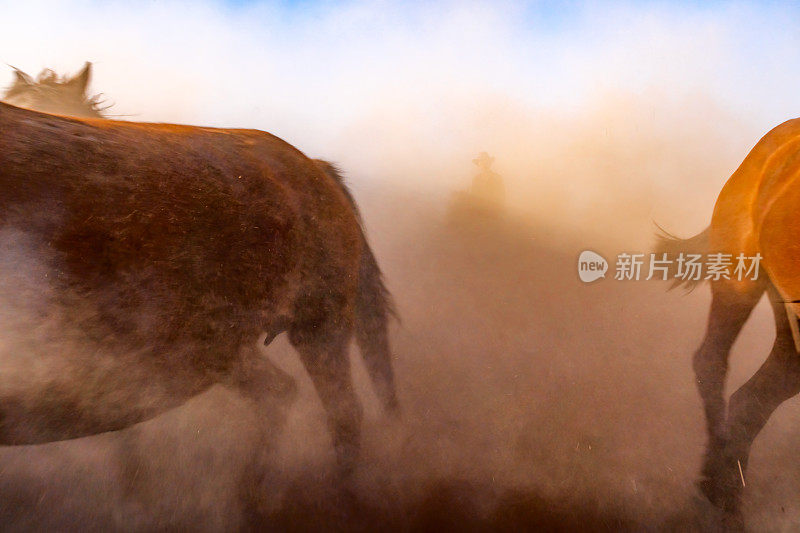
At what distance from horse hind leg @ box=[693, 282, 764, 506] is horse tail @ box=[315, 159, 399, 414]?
2.42ft

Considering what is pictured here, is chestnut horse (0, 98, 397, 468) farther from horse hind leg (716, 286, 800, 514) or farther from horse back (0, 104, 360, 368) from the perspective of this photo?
horse hind leg (716, 286, 800, 514)

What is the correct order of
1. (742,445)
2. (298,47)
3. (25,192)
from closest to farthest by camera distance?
(25,192) < (298,47) < (742,445)

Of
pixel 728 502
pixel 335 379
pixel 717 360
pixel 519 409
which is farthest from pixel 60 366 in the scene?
pixel 728 502

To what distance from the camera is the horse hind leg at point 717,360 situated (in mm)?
940

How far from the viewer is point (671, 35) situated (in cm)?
89

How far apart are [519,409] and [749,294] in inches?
23.7

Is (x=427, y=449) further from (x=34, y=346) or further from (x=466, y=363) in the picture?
(x=34, y=346)

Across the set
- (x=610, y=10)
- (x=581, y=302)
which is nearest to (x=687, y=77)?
(x=610, y=10)

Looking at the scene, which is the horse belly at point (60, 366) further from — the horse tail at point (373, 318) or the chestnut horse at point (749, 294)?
Result: the chestnut horse at point (749, 294)

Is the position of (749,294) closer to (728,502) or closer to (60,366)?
(728,502)

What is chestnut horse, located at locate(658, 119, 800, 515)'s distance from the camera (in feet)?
3.00

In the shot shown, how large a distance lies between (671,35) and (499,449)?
1026 mm

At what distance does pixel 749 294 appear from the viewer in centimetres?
94

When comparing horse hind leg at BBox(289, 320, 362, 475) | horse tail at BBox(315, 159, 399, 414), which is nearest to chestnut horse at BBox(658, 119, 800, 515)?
horse tail at BBox(315, 159, 399, 414)
